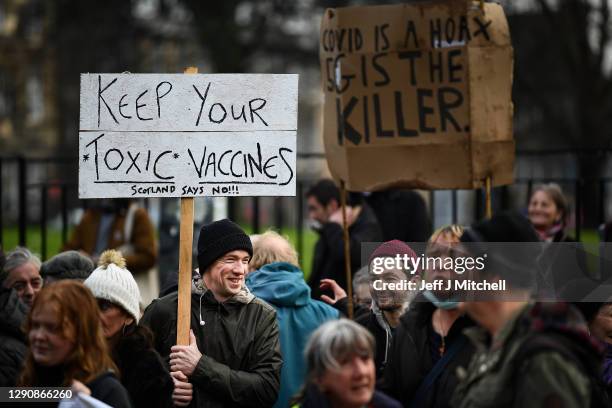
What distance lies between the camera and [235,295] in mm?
5699

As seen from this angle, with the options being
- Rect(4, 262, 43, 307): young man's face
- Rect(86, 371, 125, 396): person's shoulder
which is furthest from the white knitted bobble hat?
Rect(4, 262, 43, 307): young man's face

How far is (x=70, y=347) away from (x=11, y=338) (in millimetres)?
1261

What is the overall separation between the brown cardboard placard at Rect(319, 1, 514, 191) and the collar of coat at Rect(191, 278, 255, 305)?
0.78 m

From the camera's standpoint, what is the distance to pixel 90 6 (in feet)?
88.2

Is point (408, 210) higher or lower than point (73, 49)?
lower

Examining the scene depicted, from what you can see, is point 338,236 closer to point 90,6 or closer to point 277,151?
point 277,151

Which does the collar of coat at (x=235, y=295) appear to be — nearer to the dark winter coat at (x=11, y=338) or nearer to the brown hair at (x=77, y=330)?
the dark winter coat at (x=11, y=338)

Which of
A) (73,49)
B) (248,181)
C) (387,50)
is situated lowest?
(248,181)

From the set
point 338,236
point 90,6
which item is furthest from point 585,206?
point 90,6

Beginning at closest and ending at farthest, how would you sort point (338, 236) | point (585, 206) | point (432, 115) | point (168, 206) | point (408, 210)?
point (432, 115) < point (338, 236) < point (408, 210) < point (168, 206) < point (585, 206)

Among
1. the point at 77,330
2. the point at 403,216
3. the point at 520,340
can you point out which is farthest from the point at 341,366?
the point at 403,216

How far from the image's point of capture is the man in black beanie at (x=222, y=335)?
5426 millimetres

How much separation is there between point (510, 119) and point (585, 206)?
8899 millimetres

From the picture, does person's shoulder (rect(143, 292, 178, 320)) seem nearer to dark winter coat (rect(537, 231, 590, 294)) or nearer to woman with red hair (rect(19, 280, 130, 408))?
woman with red hair (rect(19, 280, 130, 408))
